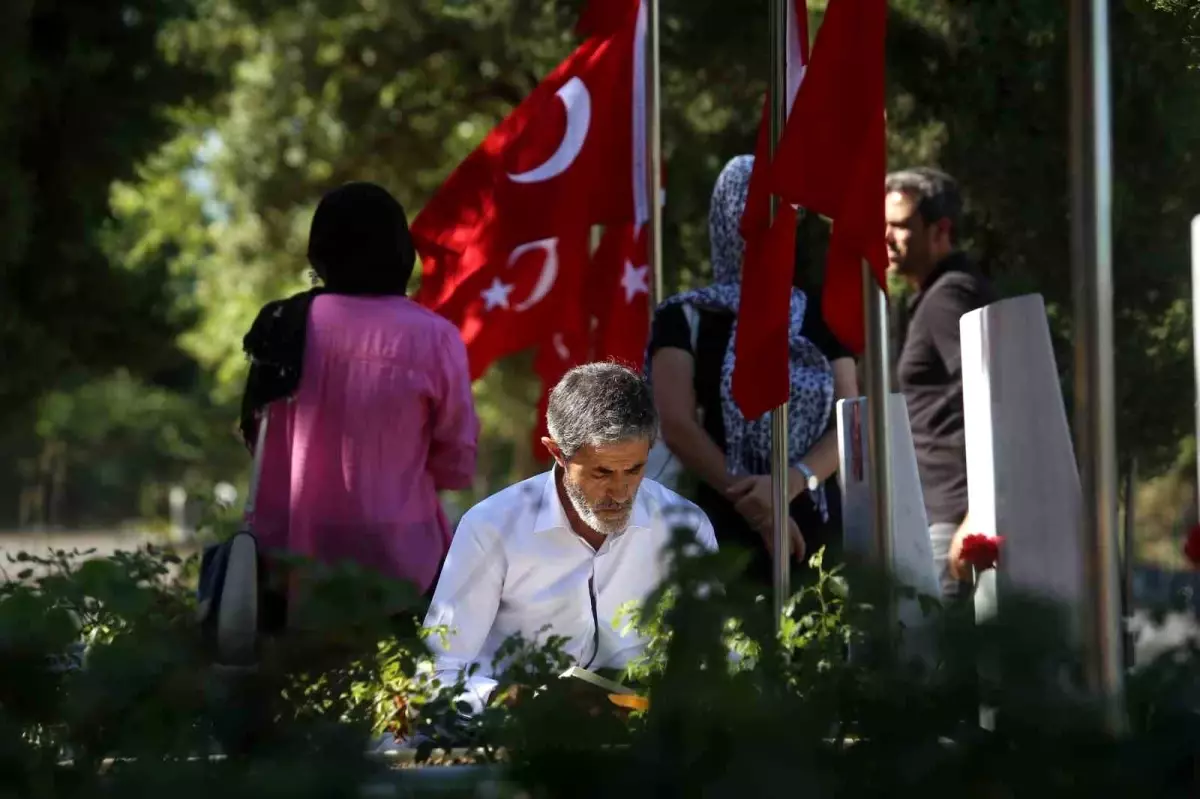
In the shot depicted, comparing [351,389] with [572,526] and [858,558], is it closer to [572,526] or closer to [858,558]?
[572,526]

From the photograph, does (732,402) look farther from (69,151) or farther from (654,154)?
(69,151)

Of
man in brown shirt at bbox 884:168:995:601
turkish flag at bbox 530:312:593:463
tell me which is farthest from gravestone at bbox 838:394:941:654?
turkish flag at bbox 530:312:593:463

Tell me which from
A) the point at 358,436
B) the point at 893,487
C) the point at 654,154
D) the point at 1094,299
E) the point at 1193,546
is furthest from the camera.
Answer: the point at 654,154

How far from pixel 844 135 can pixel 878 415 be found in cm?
65

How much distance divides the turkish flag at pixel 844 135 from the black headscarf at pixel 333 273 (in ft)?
3.65

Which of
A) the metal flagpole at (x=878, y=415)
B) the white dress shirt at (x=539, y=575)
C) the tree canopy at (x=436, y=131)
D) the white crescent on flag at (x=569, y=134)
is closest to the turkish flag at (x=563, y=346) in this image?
the white crescent on flag at (x=569, y=134)

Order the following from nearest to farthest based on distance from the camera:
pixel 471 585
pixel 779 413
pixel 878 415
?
1. pixel 471 585
2. pixel 878 415
3. pixel 779 413

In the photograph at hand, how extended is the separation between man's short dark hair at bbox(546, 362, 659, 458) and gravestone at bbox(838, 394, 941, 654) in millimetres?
544

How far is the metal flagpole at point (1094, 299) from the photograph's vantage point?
2.95 metres

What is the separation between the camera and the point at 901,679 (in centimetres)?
217

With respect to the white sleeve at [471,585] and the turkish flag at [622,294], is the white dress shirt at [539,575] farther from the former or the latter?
the turkish flag at [622,294]

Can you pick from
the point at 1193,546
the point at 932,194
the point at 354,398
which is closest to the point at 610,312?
the point at 932,194

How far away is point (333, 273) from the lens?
5090 millimetres

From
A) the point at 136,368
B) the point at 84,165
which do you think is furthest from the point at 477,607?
the point at 136,368
